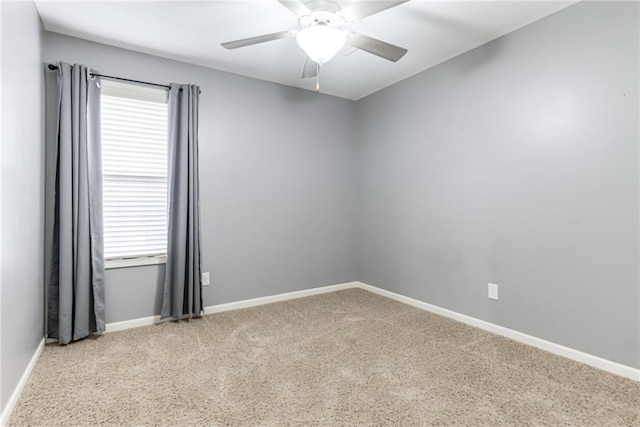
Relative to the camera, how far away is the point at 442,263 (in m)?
3.22

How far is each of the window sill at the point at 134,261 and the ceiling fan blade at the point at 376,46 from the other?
240 cm

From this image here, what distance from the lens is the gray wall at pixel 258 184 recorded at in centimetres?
296

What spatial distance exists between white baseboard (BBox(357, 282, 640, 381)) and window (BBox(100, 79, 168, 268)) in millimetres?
2609

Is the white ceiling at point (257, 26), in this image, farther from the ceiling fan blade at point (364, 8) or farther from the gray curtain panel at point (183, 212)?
the ceiling fan blade at point (364, 8)

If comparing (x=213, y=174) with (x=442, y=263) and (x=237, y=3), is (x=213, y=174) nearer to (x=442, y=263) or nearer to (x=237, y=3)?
(x=237, y=3)

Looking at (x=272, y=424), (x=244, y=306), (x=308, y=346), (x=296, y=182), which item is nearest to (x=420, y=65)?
(x=296, y=182)

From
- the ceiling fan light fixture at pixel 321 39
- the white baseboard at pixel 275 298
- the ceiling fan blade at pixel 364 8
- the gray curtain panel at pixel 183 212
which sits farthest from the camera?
the white baseboard at pixel 275 298

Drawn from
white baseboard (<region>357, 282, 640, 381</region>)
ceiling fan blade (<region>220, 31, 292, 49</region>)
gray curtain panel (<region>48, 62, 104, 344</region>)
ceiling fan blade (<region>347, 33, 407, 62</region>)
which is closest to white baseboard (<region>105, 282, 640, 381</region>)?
white baseboard (<region>357, 282, 640, 381</region>)

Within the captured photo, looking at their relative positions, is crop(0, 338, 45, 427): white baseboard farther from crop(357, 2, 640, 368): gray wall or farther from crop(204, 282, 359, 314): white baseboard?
crop(357, 2, 640, 368): gray wall

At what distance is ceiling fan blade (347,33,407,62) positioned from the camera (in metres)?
2.09

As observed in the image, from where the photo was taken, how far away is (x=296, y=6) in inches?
71.2

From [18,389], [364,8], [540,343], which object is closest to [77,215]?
[18,389]

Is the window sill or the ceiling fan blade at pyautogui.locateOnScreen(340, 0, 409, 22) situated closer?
the ceiling fan blade at pyautogui.locateOnScreen(340, 0, 409, 22)

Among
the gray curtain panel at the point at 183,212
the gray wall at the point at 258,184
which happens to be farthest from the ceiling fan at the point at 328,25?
the gray wall at the point at 258,184
